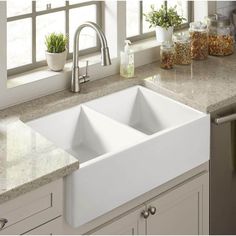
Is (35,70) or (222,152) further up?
(35,70)

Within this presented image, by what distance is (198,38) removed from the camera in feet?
11.9

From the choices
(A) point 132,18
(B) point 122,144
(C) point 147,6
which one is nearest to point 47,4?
(A) point 132,18

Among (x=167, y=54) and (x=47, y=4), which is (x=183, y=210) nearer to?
(x=167, y=54)

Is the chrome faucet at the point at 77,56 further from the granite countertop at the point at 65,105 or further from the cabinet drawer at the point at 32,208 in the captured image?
the cabinet drawer at the point at 32,208

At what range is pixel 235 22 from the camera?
3936mm

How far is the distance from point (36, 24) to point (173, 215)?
1.17 metres

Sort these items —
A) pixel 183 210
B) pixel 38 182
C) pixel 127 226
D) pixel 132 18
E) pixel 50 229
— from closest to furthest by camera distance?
pixel 38 182, pixel 50 229, pixel 127 226, pixel 183 210, pixel 132 18

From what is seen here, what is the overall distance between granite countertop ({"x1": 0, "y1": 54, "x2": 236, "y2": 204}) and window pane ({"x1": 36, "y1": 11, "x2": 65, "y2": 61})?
0.29 meters

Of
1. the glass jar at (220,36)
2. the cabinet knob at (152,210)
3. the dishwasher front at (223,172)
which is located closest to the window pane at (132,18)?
the glass jar at (220,36)

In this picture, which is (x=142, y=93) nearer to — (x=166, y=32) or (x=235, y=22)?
(x=166, y=32)

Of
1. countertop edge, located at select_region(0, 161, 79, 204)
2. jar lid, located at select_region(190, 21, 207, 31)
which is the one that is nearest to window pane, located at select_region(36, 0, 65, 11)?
jar lid, located at select_region(190, 21, 207, 31)

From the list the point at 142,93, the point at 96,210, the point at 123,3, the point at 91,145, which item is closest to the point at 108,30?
the point at 123,3

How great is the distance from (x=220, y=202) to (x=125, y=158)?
790 millimetres

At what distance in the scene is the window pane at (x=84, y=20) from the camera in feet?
11.2
